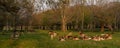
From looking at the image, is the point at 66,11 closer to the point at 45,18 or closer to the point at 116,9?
the point at 116,9

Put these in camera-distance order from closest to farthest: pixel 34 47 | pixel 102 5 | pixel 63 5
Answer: pixel 34 47 → pixel 63 5 → pixel 102 5

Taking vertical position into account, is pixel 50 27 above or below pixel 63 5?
below

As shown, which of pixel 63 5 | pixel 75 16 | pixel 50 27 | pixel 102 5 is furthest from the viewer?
pixel 50 27

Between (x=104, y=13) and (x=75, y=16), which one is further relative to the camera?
(x=75, y=16)

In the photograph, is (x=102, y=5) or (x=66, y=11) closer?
(x=66, y=11)

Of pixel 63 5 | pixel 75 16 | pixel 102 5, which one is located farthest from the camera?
pixel 75 16

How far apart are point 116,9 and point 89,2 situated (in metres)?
11.8

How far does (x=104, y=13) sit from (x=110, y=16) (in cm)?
213

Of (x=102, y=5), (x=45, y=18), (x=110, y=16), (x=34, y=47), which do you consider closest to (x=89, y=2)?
(x=102, y=5)

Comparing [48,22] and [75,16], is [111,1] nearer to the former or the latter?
[75,16]

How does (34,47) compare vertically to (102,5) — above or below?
below

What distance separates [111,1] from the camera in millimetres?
89562

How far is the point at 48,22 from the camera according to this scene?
372 ft

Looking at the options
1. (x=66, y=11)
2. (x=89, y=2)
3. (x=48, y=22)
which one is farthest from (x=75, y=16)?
(x=48, y=22)
